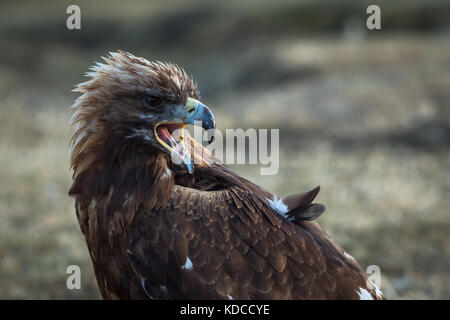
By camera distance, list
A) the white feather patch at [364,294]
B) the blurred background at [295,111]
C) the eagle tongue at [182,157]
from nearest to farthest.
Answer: the eagle tongue at [182,157] < the white feather patch at [364,294] < the blurred background at [295,111]

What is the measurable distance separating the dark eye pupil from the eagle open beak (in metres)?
0.14

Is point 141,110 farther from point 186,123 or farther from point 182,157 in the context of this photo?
point 182,157

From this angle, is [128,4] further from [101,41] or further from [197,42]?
[197,42]

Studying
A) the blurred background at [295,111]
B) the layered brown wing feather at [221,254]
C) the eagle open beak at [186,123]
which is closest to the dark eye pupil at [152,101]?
the eagle open beak at [186,123]

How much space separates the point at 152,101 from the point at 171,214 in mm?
826

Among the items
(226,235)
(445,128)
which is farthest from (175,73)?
(445,128)

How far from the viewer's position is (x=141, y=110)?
3807 millimetres

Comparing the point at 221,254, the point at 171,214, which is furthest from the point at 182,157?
the point at 221,254

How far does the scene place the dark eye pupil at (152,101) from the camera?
3809mm

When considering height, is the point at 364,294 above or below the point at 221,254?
below

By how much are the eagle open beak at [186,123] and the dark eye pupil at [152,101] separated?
0.14 m

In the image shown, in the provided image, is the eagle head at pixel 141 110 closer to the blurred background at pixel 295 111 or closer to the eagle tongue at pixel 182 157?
the eagle tongue at pixel 182 157

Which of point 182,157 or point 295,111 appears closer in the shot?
point 182,157
